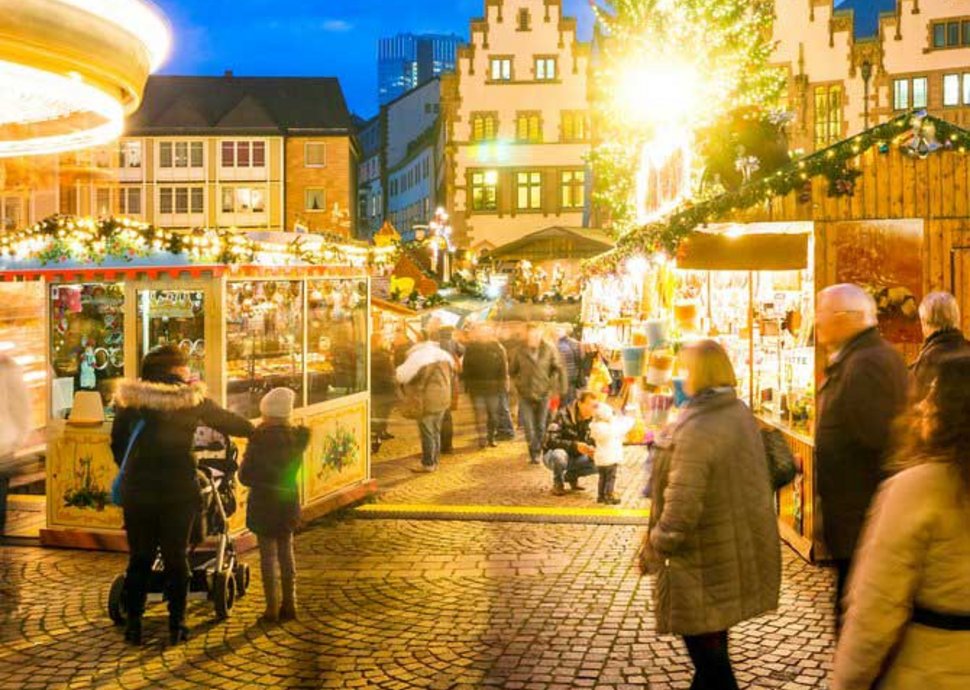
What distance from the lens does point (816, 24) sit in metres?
39.5

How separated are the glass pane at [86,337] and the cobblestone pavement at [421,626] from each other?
1.47 metres

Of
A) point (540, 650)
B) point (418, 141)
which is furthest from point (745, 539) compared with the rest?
point (418, 141)

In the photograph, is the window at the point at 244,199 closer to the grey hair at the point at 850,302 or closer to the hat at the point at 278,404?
the hat at the point at 278,404

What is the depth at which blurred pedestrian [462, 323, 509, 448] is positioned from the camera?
14.3 meters

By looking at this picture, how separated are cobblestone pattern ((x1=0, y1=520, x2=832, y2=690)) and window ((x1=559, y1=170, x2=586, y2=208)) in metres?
37.2

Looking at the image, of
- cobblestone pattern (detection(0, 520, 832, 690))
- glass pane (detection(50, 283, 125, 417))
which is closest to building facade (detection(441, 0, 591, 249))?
glass pane (detection(50, 283, 125, 417))

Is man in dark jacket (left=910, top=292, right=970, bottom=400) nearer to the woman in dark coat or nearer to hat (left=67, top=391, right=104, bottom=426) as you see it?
the woman in dark coat

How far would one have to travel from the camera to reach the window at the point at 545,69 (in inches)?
1740

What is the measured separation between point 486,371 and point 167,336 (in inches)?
241

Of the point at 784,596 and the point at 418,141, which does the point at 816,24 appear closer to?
the point at 418,141

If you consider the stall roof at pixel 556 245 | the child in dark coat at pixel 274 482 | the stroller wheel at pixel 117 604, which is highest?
the stall roof at pixel 556 245

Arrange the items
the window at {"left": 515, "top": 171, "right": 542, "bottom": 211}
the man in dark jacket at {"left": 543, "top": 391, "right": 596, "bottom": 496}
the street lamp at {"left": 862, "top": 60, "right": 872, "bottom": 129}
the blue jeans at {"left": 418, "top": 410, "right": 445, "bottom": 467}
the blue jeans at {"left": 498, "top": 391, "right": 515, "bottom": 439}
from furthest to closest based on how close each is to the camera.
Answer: the window at {"left": 515, "top": 171, "right": 542, "bottom": 211}
the street lamp at {"left": 862, "top": 60, "right": 872, "bottom": 129}
the blue jeans at {"left": 498, "top": 391, "right": 515, "bottom": 439}
the blue jeans at {"left": 418, "top": 410, "right": 445, "bottom": 467}
the man in dark jacket at {"left": 543, "top": 391, "right": 596, "bottom": 496}

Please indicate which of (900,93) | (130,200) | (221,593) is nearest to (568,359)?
(221,593)

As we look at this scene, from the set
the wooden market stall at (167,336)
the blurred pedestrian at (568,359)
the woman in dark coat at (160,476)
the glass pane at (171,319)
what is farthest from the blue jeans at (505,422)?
the woman in dark coat at (160,476)
